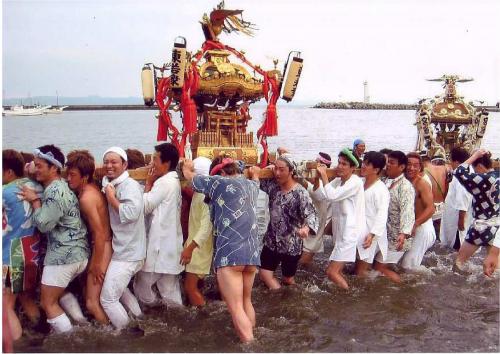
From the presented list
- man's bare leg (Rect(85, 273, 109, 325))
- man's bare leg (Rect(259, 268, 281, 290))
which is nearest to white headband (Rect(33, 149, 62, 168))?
man's bare leg (Rect(85, 273, 109, 325))

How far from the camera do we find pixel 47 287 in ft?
13.4

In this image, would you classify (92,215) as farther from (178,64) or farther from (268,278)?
(178,64)

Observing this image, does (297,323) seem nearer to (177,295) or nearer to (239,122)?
(177,295)

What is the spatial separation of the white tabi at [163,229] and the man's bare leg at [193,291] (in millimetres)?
236

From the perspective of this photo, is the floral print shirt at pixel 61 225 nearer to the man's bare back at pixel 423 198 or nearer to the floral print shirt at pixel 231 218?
the floral print shirt at pixel 231 218

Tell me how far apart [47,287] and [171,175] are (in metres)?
1.28

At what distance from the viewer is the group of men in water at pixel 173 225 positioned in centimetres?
409

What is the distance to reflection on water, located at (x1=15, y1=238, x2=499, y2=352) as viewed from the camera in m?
4.25

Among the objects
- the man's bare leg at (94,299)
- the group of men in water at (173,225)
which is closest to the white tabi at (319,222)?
the group of men in water at (173,225)

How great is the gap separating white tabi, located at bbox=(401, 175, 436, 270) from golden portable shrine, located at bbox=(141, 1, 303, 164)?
13.7 ft

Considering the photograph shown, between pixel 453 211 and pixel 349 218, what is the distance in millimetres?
2673

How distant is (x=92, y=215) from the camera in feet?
13.5

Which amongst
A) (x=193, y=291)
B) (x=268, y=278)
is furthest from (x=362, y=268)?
(x=193, y=291)

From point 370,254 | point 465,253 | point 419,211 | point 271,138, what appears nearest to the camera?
point 370,254
